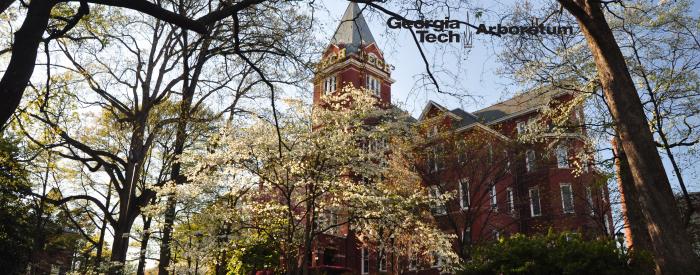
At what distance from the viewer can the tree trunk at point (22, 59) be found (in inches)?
204

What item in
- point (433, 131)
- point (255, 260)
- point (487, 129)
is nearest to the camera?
→ point (255, 260)

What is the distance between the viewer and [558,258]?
9234 millimetres

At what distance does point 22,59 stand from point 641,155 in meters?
7.48

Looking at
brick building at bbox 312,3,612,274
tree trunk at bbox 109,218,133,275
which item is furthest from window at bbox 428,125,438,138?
tree trunk at bbox 109,218,133,275

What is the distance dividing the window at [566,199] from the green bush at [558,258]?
20931mm

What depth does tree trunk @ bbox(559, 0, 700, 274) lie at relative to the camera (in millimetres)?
6176

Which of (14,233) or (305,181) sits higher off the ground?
(305,181)

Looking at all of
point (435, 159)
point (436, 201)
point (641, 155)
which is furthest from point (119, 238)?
point (641, 155)

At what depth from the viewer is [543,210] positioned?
29984 millimetres

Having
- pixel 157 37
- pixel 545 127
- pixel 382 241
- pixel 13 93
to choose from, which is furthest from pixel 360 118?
pixel 13 93

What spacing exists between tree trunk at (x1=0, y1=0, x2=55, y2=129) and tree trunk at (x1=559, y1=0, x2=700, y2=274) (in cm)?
660

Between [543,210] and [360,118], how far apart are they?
16199mm

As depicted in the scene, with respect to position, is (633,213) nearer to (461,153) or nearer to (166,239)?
(461,153)

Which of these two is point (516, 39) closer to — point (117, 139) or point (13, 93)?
point (13, 93)
